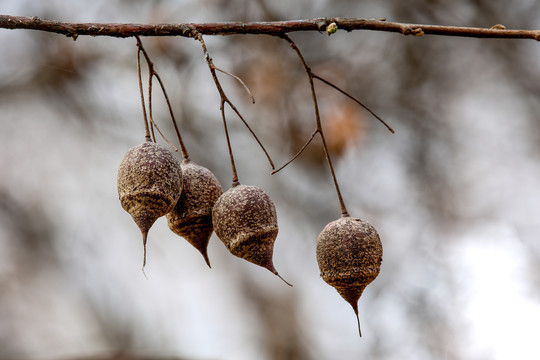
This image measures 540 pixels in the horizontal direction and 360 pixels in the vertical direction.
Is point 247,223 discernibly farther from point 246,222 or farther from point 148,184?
point 148,184

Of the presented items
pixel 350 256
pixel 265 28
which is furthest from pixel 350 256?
pixel 265 28

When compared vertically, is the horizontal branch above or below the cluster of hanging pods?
above

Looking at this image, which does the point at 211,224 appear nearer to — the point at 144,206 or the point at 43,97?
the point at 144,206

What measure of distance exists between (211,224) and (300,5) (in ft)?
9.21

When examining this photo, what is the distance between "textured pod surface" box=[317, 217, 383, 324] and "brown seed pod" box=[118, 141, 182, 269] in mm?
305

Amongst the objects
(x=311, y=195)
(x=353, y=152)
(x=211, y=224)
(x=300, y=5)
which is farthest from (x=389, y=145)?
(x=211, y=224)

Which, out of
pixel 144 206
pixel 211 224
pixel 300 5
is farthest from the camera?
pixel 300 5

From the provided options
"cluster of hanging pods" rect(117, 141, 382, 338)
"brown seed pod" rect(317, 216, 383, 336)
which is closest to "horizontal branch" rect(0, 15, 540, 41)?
"cluster of hanging pods" rect(117, 141, 382, 338)

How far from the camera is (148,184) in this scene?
43.9 inches

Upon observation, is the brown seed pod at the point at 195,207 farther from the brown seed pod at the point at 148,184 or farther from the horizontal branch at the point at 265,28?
the horizontal branch at the point at 265,28

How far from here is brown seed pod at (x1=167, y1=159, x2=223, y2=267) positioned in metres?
1.21

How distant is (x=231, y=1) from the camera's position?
12.4 feet

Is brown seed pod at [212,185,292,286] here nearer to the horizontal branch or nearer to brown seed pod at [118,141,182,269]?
brown seed pod at [118,141,182,269]

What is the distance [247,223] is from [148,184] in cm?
20
